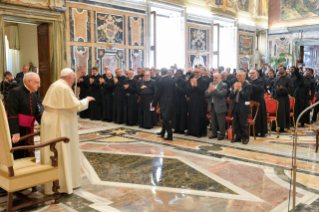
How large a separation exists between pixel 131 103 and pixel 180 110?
199 cm

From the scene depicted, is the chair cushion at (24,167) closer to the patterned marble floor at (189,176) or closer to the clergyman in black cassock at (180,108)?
the patterned marble floor at (189,176)

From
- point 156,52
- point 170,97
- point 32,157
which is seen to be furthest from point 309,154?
point 156,52

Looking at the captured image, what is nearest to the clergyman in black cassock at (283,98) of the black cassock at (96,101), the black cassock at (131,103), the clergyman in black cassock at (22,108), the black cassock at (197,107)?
the black cassock at (197,107)

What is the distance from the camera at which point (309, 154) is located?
6320 millimetres

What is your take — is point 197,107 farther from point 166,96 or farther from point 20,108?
point 20,108

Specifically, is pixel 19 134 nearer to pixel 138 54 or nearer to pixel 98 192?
pixel 98 192

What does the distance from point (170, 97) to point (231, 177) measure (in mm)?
3015

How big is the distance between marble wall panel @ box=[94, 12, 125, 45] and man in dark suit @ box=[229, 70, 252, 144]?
23.4 ft

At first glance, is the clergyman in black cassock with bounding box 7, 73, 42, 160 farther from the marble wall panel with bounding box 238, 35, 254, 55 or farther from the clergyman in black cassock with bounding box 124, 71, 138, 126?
the marble wall panel with bounding box 238, 35, 254, 55

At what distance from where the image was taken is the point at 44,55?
1154 cm

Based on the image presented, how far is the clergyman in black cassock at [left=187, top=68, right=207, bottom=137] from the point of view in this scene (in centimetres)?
774

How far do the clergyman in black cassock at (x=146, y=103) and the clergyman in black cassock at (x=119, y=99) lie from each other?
0.82 m

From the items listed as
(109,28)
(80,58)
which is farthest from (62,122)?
(109,28)

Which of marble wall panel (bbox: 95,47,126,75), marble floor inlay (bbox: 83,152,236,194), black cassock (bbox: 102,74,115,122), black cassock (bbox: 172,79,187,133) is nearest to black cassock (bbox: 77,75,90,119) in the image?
black cassock (bbox: 102,74,115,122)
